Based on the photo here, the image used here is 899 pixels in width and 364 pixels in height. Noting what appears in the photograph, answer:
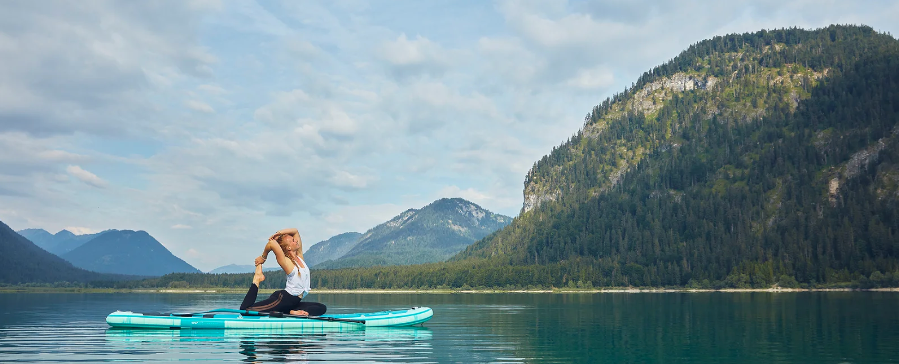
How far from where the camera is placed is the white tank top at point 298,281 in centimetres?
5028

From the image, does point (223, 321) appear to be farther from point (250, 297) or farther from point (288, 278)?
point (288, 278)

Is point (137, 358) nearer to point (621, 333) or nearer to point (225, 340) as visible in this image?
point (225, 340)

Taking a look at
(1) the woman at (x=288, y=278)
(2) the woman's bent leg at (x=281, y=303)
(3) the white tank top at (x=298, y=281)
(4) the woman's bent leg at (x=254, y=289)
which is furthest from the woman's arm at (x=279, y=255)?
(2) the woman's bent leg at (x=281, y=303)

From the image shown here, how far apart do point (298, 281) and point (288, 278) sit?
32.4 inches

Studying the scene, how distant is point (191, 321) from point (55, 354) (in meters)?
13.3

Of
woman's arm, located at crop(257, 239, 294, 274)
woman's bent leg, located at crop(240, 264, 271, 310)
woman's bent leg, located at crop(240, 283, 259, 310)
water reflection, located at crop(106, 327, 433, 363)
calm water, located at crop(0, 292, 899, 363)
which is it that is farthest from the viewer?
woman's bent leg, located at crop(240, 283, 259, 310)

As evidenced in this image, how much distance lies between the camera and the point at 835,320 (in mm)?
71688

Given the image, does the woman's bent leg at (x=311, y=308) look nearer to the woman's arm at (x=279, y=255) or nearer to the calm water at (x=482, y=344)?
the calm water at (x=482, y=344)

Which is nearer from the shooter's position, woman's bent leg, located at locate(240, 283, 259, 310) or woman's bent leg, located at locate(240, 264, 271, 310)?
woman's bent leg, located at locate(240, 264, 271, 310)

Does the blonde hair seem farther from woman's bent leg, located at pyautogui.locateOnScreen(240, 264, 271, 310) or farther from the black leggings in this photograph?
the black leggings

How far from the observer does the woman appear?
1922 inches

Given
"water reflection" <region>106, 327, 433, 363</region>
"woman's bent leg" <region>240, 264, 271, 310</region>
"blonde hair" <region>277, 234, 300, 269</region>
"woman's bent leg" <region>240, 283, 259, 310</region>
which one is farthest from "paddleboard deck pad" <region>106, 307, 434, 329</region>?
"blonde hair" <region>277, 234, 300, 269</region>

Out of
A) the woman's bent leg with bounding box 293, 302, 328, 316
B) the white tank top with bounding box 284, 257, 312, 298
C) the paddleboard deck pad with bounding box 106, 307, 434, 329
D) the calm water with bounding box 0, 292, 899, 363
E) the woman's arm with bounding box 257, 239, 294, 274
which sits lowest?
the calm water with bounding box 0, 292, 899, 363

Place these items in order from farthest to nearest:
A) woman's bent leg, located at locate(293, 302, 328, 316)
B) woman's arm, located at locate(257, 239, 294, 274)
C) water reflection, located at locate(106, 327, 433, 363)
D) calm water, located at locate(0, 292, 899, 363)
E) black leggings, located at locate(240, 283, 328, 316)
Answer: woman's bent leg, located at locate(293, 302, 328, 316) < black leggings, located at locate(240, 283, 328, 316) < woman's arm, located at locate(257, 239, 294, 274) < calm water, located at locate(0, 292, 899, 363) < water reflection, located at locate(106, 327, 433, 363)
